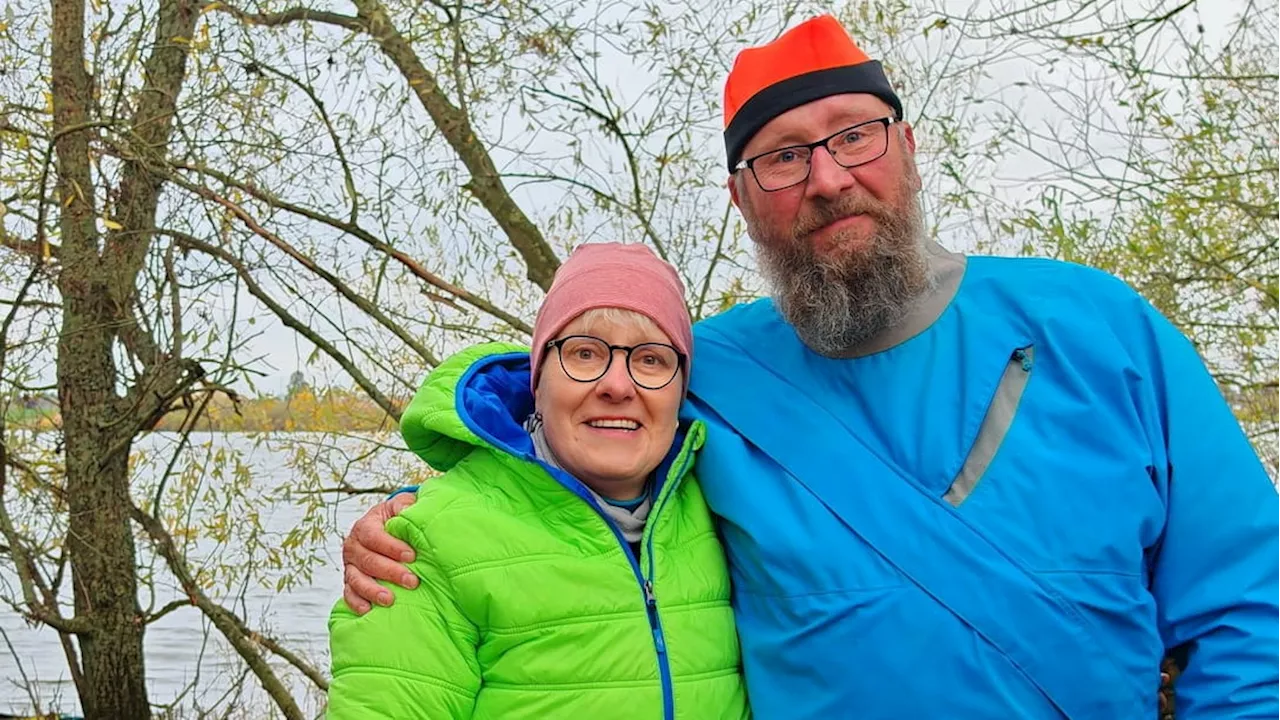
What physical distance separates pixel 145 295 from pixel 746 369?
3.42m

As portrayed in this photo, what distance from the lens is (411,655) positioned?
1767 mm

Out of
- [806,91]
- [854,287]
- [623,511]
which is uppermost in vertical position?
[806,91]

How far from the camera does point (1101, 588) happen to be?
1.81 meters

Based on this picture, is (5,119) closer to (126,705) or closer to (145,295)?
(145,295)

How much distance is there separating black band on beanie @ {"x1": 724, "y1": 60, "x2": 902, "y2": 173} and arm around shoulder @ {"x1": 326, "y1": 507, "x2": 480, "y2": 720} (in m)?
1.05

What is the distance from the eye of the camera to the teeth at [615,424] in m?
1.93

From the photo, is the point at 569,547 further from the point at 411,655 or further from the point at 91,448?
the point at 91,448

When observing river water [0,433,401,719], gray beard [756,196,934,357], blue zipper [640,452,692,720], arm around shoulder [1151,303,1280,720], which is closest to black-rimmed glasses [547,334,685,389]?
blue zipper [640,452,692,720]

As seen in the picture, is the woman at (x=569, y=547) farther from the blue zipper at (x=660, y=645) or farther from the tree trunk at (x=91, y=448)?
the tree trunk at (x=91, y=448)

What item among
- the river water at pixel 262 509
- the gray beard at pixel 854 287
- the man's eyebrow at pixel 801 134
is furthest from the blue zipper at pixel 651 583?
the river water at pixel 262 509

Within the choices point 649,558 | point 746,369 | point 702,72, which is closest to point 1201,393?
point 746,369

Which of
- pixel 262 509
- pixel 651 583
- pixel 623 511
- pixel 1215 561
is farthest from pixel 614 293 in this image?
pixel 262 509

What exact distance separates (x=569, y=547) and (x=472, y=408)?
12.5 inches

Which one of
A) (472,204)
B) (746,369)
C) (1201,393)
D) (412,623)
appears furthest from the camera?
(472,204)
